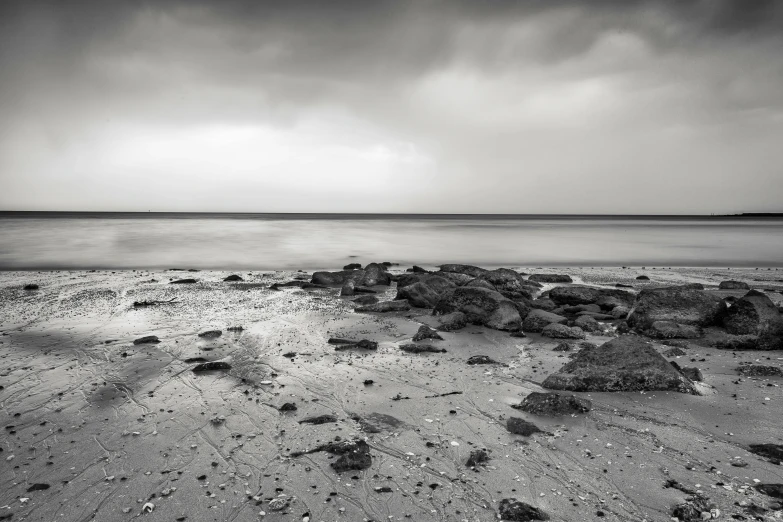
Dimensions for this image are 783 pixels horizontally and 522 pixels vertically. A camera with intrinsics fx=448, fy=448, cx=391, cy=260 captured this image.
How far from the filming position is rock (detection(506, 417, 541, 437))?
4.86 metres

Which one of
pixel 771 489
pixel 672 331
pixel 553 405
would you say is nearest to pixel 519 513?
pixel 553 405

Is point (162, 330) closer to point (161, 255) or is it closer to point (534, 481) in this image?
point (534, 481)

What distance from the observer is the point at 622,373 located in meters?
6.02

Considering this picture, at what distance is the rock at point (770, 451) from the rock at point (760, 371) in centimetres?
248

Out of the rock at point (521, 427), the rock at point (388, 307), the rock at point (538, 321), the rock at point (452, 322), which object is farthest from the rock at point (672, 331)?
the rock at point (388, 307)

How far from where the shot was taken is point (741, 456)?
172 inches

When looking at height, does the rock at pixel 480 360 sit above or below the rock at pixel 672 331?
below

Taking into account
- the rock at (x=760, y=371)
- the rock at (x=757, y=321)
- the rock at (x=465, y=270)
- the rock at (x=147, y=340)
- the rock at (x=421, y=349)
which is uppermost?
the rock at (x=757, y=321)

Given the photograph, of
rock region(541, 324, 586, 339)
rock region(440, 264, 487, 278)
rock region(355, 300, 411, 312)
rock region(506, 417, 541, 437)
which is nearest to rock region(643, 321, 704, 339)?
rock region(541, 324, 586, 339)

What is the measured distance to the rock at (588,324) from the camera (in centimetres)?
937

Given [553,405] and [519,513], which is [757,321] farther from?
[519,513]

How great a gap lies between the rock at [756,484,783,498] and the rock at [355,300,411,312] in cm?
810

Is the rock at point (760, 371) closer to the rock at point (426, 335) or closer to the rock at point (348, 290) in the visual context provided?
→ the rock at point (426, 335)

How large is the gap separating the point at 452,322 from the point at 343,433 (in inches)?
190
